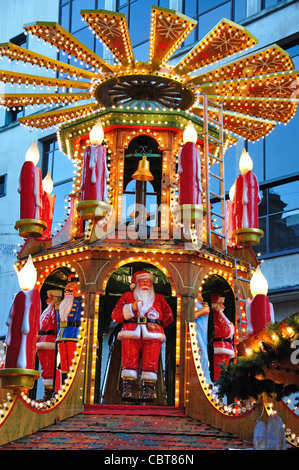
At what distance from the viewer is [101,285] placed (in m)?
12.1

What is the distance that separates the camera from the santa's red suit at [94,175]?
39.5 ft

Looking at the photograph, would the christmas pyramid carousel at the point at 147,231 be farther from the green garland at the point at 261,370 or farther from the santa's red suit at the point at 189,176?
the green garland at the point at 261,370

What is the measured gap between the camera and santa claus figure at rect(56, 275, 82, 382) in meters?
12.6

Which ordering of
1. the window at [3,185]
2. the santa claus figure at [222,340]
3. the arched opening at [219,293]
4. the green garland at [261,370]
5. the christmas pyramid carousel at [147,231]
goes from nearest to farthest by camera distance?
the green garland at [261,370] → the christmas pyramid carousel at [147,231] → the santa claus figure at [222,340] → the arched opening at [219,293] → the window at [3,185]

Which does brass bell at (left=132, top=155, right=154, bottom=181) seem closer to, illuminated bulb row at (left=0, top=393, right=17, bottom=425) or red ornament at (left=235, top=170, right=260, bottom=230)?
red ornament at (left=235, top=170, right=260, bottom=230)

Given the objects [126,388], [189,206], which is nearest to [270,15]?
[189,206]

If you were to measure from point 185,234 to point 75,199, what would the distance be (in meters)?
2.93

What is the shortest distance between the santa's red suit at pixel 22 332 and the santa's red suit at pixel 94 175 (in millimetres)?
2267

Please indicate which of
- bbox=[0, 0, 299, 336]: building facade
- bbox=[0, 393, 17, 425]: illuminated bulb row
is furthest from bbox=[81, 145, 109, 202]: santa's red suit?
bbox=[0, 0, 299, 336]: building facade

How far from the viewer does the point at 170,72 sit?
544 inches

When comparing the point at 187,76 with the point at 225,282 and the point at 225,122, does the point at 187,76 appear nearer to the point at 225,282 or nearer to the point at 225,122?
the point at 225,122

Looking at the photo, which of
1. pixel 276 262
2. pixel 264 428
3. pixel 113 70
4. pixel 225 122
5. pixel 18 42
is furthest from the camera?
pixel 18 42

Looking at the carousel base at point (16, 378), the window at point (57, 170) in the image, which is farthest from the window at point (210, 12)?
the carousel base at point (16, 378)

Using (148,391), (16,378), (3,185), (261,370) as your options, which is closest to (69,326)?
(148,391)
